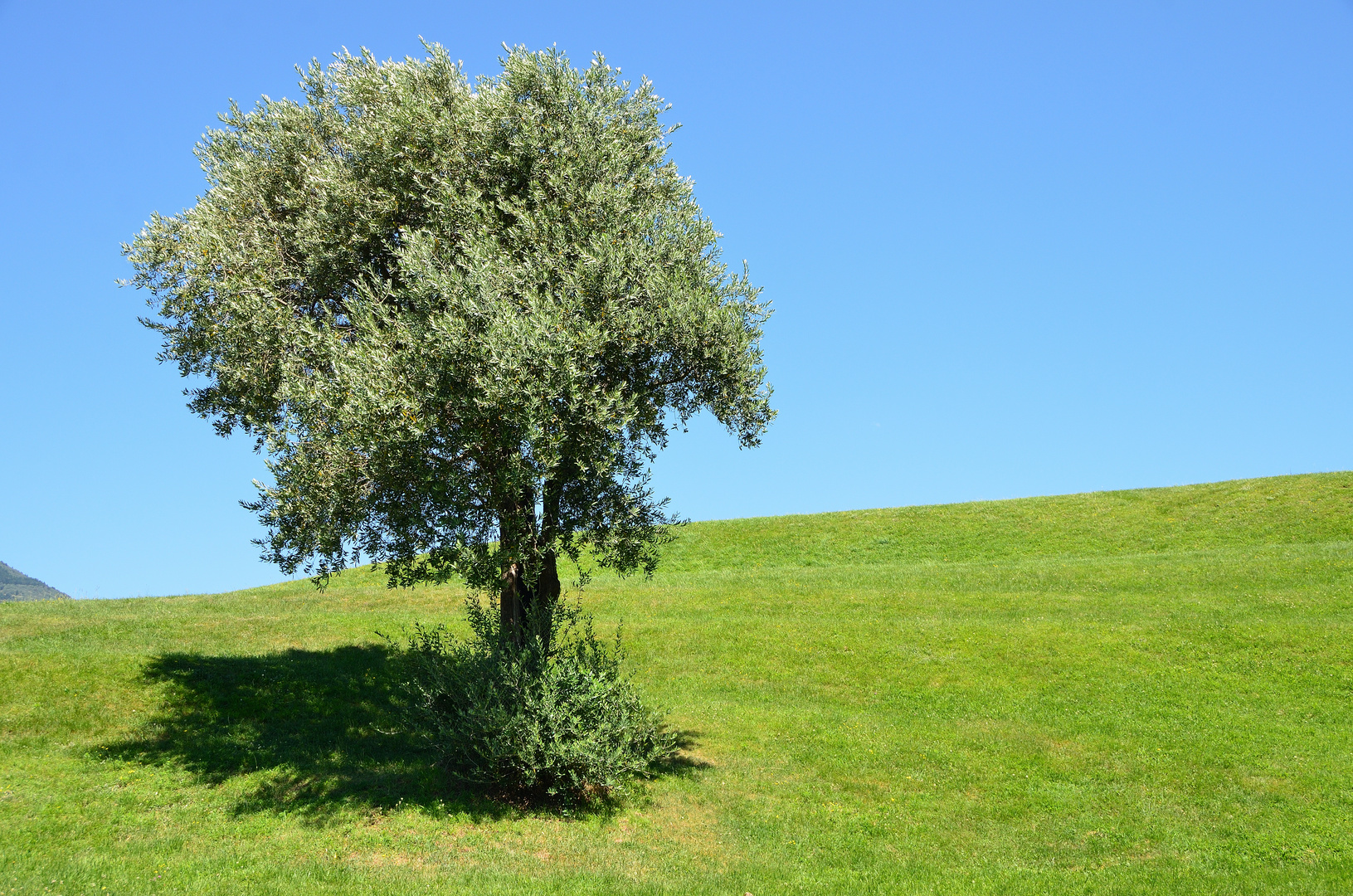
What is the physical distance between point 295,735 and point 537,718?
997 cm

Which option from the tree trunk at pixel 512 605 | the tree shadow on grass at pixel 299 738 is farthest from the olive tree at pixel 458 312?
the tree shadow on grass at pixel 299 738

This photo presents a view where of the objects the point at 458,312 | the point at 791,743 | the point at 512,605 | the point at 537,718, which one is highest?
the point at 458,312

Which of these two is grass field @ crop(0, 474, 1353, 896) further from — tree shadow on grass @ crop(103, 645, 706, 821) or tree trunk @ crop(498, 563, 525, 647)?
tree trunk @ crop(498, 563, 525, 647)

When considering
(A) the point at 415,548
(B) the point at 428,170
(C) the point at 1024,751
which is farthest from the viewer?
(C) the point at 1024,751

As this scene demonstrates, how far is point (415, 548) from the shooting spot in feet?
73.6

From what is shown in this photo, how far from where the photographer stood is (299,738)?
26703 millimetres

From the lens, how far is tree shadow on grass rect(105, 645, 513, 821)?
22.5 meters

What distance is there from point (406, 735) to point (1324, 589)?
3924cm

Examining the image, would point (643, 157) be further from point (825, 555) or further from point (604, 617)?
point (825, 555)

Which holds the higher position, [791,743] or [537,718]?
[537,718]

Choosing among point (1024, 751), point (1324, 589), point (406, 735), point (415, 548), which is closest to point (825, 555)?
point (1324, 589)

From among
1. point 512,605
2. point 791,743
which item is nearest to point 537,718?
point 512,605

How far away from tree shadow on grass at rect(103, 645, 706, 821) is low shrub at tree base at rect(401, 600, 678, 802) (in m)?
0.82

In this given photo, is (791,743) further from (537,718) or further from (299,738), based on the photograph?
(299,738)
